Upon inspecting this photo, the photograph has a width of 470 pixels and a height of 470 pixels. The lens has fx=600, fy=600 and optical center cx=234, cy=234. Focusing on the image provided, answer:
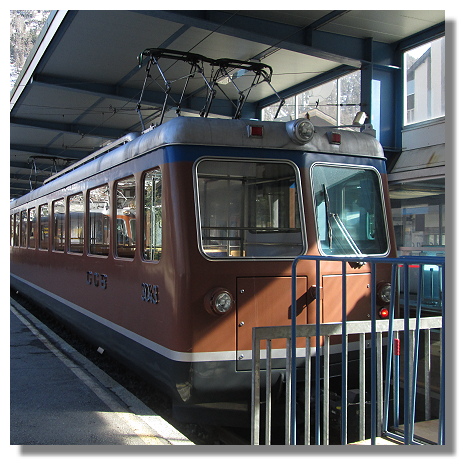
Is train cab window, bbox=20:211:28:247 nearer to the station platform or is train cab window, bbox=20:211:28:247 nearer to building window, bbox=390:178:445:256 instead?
the station platform

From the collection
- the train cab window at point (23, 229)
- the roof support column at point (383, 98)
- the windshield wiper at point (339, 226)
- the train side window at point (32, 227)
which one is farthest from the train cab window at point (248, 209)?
the train cab window at point (23, 229)

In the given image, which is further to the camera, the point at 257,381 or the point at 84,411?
the point at 84,411

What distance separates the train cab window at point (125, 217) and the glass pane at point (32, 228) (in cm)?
597

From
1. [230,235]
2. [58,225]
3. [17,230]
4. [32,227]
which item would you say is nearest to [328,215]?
[230,235]

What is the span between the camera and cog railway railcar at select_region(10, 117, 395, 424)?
498 cm

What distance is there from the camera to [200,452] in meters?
3.46

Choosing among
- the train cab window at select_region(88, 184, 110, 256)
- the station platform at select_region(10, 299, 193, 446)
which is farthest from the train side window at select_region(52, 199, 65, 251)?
the station platform at select_region(10, 299, 193, 446)

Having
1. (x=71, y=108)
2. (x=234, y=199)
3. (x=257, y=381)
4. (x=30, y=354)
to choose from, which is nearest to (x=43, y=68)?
(x=71, y=108)

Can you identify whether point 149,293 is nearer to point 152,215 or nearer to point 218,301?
point 152,215

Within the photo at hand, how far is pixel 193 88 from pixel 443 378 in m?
11.9

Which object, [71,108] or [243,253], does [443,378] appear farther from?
[71,108]

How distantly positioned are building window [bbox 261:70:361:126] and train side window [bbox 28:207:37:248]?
5721 mm

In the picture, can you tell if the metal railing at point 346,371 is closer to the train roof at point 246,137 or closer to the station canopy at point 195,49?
the train roof at point 246,137

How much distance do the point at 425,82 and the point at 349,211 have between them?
7620 mm
